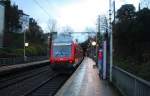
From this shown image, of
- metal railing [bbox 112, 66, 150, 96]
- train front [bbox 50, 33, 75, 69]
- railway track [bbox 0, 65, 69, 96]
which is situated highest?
train front [bbox 50, 33, 75, 69]

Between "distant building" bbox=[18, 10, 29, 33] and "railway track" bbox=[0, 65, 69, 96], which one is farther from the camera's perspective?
"distant building" bbox=[18, 10, 29, 33]

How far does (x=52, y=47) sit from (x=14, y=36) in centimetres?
6827

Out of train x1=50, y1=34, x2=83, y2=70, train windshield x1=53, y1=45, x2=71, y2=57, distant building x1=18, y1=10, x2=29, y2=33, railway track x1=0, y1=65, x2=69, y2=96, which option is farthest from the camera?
distant building x1=18, y1=10, x2=29, y2=33

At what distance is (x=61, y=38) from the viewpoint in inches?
1559

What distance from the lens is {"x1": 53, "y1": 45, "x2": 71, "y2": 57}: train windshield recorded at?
126 ft

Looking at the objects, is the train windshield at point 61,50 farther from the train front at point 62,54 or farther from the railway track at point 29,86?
the railway track at point 29,86

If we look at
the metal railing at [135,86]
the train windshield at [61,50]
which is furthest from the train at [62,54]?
the metal railing at [135,86]

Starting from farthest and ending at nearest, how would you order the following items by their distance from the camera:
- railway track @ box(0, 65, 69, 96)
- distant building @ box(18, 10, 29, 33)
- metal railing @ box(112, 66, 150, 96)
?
distant building @ box(18, 10, 29, 33) → railway track @ box(0, 65, 69, 96) → metal railing @ box(112, 66, 150, 96)

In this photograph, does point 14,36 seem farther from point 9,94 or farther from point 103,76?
point 9,94

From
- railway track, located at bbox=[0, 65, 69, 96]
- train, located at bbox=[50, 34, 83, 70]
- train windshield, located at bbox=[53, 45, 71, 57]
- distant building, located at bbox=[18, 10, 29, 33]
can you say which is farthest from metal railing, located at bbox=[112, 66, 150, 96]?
distant building, located at bbox=[18, 10, 29, 33]

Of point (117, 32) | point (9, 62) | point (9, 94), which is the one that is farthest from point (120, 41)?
point (9, 94)

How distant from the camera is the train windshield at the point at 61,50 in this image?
38500mm

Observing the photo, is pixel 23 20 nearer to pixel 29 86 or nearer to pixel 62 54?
pixel 62 54

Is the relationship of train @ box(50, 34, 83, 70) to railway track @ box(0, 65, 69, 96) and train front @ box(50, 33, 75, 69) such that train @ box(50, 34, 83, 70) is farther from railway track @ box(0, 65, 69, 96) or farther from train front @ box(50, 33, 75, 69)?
railway track @ box(0, 65, 69, 96)
